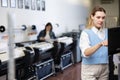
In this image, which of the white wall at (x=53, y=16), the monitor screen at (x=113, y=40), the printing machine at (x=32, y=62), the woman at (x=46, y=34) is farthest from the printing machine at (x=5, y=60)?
the monitor screen at (x=113, y=40)

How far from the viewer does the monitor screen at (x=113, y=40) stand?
5.32ft

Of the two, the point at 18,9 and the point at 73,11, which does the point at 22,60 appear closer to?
the point at 18,9

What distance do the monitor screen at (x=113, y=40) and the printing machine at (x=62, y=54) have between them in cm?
394

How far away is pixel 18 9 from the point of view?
17.9 feet

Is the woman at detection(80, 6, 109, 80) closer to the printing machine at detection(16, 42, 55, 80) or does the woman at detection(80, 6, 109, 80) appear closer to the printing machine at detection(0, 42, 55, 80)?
the printing machine at detection(0, 42, 55, 80)

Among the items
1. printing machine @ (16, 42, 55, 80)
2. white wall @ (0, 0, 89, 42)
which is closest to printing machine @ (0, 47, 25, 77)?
printing machine @ (16, 42, 55, 80)

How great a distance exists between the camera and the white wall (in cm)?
543

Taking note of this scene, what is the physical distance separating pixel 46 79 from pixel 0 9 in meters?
1.93

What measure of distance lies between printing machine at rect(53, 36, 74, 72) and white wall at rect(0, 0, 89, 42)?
0.78m

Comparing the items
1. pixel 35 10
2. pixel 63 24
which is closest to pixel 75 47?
pixel 63 24

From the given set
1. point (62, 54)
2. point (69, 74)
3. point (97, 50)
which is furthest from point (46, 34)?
point (97, 50)

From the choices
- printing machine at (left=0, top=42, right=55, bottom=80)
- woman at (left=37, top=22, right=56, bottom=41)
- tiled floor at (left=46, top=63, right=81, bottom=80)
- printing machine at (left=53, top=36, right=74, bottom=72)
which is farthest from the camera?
woman at (left=37, top=22, right=56, bottom=41)

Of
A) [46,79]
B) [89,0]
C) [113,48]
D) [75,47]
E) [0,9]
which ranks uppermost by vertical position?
[89,0]

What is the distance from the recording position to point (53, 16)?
7125mm
